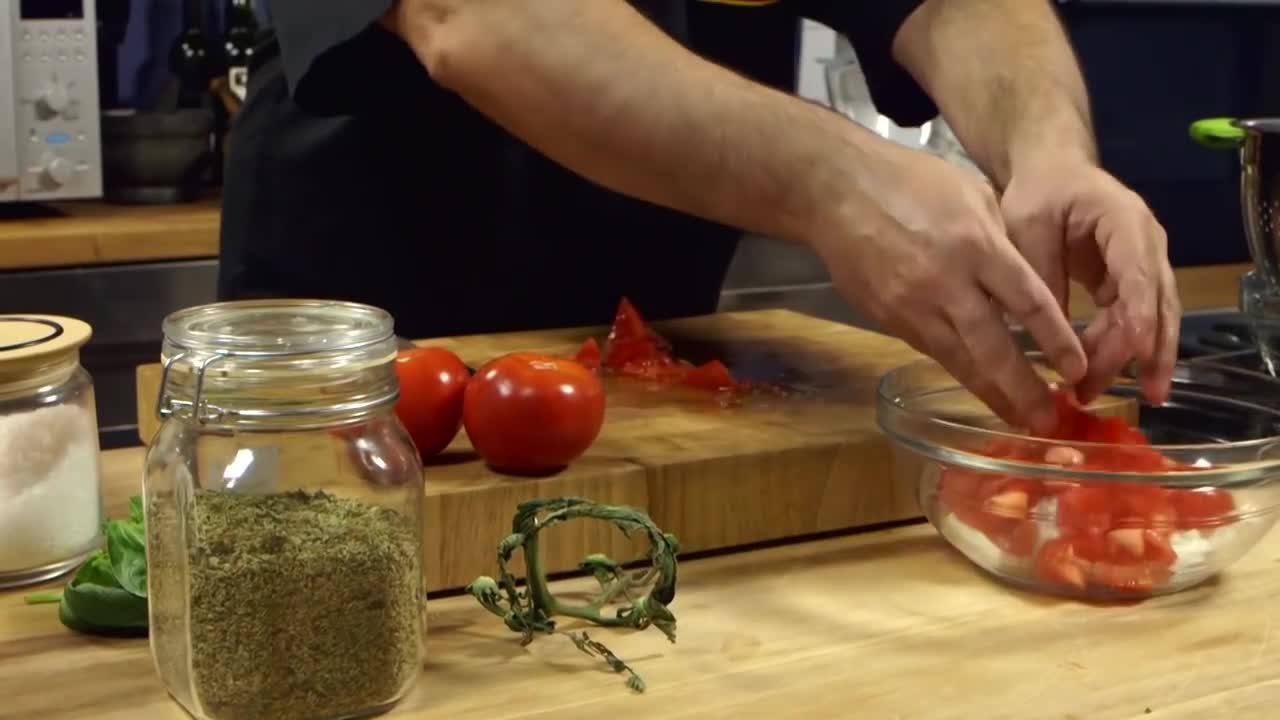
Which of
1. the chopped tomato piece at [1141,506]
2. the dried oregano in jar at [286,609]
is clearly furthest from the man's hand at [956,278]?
the dried oregano in jar at [286,609]

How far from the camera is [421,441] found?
40.2 inches

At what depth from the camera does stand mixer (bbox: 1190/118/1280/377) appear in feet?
4.39

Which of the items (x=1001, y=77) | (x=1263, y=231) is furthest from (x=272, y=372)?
(x=1263, y=231)

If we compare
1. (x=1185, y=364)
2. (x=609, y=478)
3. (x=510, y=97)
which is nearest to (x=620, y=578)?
(x=609, y=478)

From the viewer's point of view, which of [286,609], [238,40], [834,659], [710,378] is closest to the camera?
[286,609]

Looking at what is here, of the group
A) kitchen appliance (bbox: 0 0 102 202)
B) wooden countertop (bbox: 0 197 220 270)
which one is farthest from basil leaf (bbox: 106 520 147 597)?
kitchen appliance (bbox: 0 0 102 202)

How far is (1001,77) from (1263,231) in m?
0.26

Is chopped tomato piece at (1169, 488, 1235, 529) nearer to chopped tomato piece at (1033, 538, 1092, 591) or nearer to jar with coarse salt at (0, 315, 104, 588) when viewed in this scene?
chopped tomato piece at (1033, 538, 1092, 591)

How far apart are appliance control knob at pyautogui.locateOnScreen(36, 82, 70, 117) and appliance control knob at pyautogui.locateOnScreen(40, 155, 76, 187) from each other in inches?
2.5

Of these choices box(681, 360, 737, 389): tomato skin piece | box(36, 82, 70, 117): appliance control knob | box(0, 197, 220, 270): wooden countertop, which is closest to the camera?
box(681, 360, 737, 389): tomato skin piece

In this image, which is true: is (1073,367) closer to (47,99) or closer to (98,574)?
(98,574)

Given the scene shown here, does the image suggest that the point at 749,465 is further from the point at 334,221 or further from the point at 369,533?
the point at 334,221

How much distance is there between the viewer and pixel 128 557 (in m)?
0.83

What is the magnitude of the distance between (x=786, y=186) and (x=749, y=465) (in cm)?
18
